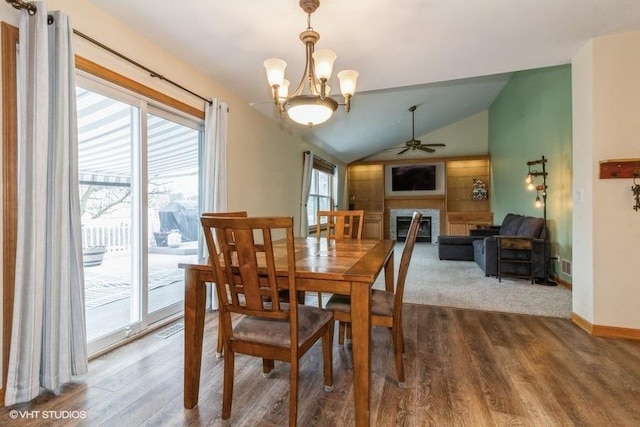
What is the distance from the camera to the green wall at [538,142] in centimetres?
400

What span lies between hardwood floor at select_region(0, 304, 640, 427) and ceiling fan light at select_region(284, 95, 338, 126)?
162 centimetres

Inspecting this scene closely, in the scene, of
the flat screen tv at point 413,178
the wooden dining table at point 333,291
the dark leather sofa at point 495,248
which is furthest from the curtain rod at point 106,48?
the flat screen tv at point 413,178

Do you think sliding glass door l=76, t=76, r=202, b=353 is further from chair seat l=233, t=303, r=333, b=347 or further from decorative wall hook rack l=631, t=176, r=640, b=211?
decorative wall hook rack l=631, t=176, r=640, b=211

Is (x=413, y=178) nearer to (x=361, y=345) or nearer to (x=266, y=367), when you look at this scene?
(x=266, y=367)

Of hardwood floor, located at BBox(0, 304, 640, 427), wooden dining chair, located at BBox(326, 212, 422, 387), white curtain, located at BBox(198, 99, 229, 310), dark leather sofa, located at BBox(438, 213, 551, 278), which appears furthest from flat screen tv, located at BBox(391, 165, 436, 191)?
wooden dining chair, located at BBox(326, 212, 422, 387)

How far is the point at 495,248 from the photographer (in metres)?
4.47

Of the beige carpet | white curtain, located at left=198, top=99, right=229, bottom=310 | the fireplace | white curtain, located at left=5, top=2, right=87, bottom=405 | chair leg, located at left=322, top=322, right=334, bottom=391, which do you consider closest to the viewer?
white curtain, located at left=5, top=2, right=87, bottom=405

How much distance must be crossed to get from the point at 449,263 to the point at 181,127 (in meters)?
4.79

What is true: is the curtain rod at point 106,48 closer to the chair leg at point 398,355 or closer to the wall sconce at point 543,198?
the chair leg at point 398,355

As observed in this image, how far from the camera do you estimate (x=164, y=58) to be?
2549 millimetres

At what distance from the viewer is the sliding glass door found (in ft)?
7.07

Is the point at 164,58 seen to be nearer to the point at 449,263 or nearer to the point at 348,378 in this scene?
the point at 348,378

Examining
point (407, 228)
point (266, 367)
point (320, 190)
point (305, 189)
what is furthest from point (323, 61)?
point (407, 228)

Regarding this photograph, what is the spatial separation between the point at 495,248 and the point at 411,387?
11.3 feet
